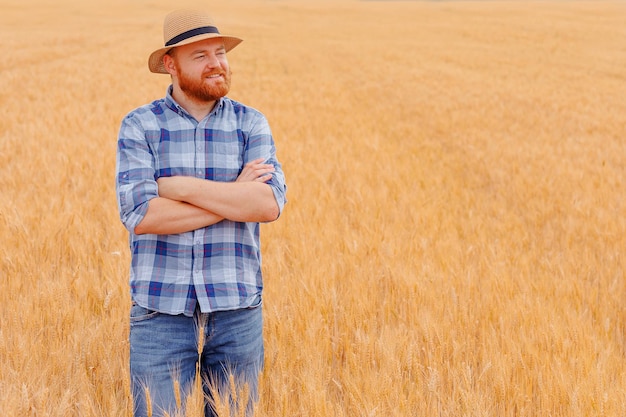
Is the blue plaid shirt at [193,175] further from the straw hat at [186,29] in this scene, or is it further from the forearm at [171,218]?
the straw hat at [186,29]

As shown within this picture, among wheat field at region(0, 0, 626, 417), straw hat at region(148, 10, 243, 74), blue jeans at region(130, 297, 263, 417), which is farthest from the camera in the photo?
wheat field at region(0, 0, 626, 417)

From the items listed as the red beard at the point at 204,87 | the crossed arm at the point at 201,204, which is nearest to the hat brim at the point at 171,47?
the red beard at the point at 204,87

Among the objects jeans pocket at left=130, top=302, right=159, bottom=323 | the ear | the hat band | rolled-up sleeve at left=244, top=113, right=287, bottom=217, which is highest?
the hat band

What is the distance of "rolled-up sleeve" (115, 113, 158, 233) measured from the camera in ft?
6.48

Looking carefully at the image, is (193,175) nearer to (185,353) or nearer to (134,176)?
(134,176)

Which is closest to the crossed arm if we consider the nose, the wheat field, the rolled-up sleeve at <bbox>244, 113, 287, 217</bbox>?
the rolled-up sleeve at <bbox>244, 113, 287, 217</bbox>

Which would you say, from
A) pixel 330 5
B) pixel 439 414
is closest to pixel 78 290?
pixel 439 414

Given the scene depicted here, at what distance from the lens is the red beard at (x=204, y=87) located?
2068mm

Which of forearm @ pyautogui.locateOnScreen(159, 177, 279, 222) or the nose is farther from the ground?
the nose

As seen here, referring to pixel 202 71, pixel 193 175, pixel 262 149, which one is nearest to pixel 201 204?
pixel 193 175

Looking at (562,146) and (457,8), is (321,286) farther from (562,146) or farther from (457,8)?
(457,8)

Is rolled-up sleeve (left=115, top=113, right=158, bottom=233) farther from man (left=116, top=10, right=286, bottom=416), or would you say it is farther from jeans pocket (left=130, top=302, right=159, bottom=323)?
jeans pocket (left=130, top=302, right=159, bottom=323)

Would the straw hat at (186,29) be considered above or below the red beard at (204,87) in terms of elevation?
above

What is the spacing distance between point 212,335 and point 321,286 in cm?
118
